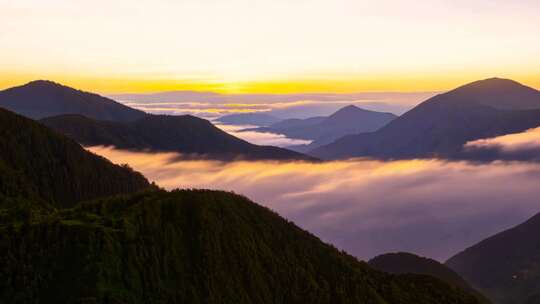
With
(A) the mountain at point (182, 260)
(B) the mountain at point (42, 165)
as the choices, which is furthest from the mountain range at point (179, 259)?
(B) the mountain at point (42, 165)

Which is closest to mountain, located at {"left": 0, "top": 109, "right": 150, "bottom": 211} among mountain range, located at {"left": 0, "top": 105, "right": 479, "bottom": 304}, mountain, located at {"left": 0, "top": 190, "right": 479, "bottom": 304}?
mountain range, located at {"left": 0, "top": 105, "right": 479, "bottom": 304}

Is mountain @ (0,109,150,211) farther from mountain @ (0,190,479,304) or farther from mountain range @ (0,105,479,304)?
mountain @ (0,190,479,304)

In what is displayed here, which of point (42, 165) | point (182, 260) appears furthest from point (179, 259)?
point (42, 165)

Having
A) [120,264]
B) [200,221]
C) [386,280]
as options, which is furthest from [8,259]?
[386,280]

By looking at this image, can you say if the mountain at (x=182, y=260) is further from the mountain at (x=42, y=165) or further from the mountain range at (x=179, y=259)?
the mountain at (x=42, y=165)

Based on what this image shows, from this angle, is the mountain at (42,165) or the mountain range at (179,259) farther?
the mountain at (42,165)

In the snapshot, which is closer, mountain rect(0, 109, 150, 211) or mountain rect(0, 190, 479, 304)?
mountain rect(0, 190, 479, 304)
